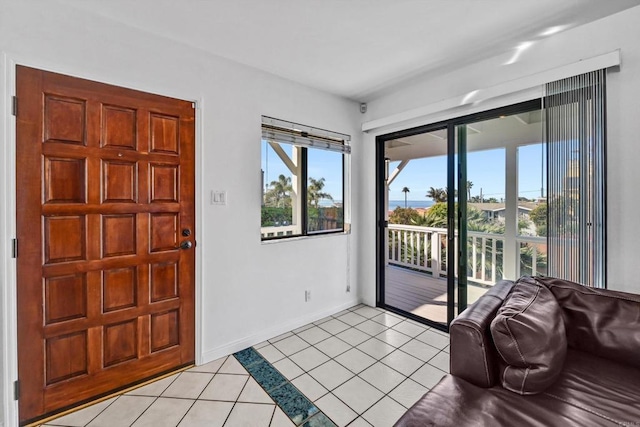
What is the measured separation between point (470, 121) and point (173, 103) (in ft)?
8.24

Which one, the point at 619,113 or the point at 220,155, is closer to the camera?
the point at 619,113

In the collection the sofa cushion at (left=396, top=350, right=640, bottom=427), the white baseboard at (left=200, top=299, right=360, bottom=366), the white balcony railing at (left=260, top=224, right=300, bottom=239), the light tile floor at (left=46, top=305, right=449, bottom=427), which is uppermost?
the white balcony railing at (left=260, top=224, right=300, bottom=239)

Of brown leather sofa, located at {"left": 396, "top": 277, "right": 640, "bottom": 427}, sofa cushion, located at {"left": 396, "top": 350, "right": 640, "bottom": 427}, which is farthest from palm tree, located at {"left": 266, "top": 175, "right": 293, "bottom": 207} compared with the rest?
sofa cushion, located at {"left": 396, "top": 350, "right": 640, "bottom": 427}

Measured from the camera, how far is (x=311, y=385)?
2.03 meters

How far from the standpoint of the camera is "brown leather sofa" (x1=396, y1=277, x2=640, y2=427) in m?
1.05

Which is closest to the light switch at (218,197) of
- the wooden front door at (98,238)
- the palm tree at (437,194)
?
the wooden front door at (98,238)

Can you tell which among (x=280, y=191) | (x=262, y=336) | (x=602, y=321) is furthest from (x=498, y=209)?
(x=262, y=336)

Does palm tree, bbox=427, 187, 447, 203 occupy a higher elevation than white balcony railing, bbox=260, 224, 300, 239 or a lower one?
higher

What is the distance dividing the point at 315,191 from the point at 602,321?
239cm

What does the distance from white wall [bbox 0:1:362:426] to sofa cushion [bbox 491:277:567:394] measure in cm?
194

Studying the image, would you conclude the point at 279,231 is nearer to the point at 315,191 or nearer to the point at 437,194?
the point at 315,191

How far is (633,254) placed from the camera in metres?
1.83

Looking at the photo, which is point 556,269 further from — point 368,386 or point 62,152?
point 62,152

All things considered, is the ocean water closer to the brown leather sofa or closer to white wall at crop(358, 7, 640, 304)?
white wall at crop(358, 7, 640, 304)
